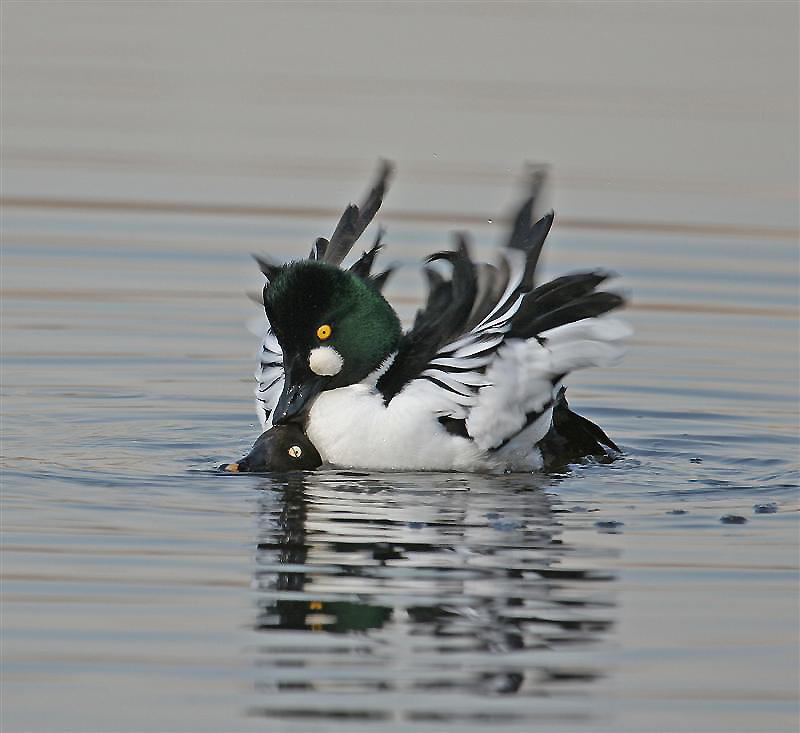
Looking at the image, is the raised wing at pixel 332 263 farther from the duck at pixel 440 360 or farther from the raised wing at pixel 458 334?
the raised wing at pixel 458 334

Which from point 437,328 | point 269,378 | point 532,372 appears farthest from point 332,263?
point 532,372

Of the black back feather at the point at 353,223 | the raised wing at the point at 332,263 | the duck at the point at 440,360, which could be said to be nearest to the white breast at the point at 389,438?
the duck at the point at 440,360

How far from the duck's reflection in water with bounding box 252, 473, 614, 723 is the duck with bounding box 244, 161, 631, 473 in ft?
0.70

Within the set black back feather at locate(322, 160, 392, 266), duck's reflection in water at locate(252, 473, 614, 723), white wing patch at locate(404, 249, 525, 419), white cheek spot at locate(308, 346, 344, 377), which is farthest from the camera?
black back feather at locate(322, 160, 392, 266)

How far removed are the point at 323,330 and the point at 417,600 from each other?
282 centimetres

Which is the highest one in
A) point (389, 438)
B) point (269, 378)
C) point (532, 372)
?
point (532, 372)

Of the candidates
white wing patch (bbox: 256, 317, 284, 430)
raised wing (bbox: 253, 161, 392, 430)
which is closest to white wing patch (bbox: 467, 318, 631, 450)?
raised wing (bbox: 253, 161, 392, 430)

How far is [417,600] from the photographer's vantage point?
9078 mm

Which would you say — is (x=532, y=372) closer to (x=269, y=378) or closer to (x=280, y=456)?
(x=280, y=456)

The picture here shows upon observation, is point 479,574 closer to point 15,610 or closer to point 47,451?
point 15,610

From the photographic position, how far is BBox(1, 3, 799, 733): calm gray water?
27.0ft

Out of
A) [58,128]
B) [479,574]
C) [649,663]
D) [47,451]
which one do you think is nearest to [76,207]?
[58,128]

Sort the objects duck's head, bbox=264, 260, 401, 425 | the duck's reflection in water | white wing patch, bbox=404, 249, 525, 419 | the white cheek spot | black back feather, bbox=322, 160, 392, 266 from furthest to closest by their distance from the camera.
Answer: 1. black back feather, bbox=322, 160, 392, 266
2. the white cheek spot
3. duck's head, bbox=264, 260, 401, 425
4. white wing patch, bbox=404, 249, 525, 419
5. the duck's reflection in water

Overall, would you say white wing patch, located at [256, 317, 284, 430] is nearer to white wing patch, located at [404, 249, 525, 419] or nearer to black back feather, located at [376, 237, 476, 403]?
black back feather, located at [376, 237, 476, 403]
